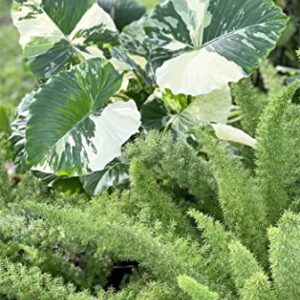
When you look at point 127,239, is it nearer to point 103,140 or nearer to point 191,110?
point 103,140

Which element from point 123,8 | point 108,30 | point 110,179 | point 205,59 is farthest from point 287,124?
point 123,8

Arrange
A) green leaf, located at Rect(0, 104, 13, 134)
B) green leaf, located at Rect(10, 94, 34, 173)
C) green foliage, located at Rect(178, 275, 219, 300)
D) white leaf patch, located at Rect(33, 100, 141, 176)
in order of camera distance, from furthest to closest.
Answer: green leaf, located at Rect(0, 104, 13, 134), green leaf, located at Rect(10, 94, 34, 173), white leaf patch, located at Rect(33, 100, 141, 176), green foliage, located at Rect(178, 275, 219, 300)

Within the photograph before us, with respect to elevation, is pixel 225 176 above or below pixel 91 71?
below

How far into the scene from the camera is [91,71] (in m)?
1.02

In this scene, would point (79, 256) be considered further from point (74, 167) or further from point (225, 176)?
point (225, 176)

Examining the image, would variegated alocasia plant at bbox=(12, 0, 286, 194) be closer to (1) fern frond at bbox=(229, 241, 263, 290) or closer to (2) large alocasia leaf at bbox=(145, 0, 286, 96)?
(2) large alocasia leaf at bbox=(145, 0, 286, 96)

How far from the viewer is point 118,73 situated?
1.05 meters

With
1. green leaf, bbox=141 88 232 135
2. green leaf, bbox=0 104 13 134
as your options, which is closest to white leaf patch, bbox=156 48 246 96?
green leaf, bbox=141 88 232 135

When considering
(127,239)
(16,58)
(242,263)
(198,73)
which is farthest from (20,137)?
(16,58)

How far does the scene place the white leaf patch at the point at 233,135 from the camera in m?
1.01

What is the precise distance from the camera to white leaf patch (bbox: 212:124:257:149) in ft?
3.33

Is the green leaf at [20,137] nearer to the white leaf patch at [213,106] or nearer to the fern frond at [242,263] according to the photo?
the white leaf patch at [213,106]

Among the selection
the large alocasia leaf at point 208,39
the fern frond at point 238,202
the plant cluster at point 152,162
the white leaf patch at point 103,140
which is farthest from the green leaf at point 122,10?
the fern frond at point 238,202

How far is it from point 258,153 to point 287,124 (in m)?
0.07
